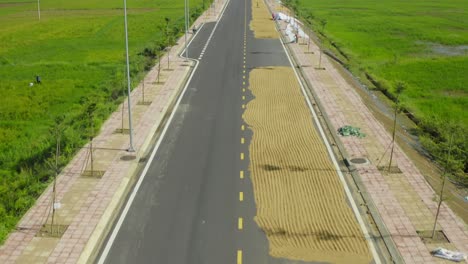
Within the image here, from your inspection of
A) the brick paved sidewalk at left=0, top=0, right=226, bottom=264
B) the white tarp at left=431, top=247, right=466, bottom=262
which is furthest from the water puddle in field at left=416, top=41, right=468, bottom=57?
the white tarp at left=431, top=247, right=466, bottom=262

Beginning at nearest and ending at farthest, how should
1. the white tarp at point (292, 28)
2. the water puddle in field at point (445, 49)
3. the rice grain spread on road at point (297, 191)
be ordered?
the rice grain spread on road at point (297, 191)
the water puddle in field at point (445, 49)
the white tarp at point (292, 28)

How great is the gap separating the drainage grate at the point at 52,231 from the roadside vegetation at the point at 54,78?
113 cm

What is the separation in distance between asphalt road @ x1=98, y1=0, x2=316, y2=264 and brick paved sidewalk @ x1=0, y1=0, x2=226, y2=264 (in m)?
0.86

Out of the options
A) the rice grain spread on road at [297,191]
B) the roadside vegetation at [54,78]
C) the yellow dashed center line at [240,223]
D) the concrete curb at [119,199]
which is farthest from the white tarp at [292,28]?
the yellow dashed center line at [240,223]

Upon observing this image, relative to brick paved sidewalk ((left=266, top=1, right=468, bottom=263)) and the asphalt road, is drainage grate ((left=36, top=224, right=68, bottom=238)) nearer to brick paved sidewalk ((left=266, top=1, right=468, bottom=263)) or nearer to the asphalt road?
the asphalt road

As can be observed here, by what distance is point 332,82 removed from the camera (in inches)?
1515

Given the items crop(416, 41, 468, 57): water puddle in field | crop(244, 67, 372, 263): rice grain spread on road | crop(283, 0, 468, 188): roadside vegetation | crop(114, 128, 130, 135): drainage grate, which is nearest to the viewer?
crop(244, 67, 372, 263): rice grain spread on road

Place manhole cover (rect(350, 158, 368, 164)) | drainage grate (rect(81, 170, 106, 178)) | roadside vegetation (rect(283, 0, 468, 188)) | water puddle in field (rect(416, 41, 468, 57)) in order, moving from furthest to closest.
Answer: water puddle in field (rect(416, 41, 468, 57)) < roadside vegetation (rect(283, 0, 468, 188)) < manhole cover (rect(350, 158, 368, 164)) < drainage grate (rect(81, 170, 106, 178))

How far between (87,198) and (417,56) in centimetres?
4014

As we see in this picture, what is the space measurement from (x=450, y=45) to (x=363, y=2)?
2053 inches

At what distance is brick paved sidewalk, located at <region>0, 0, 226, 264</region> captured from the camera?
16.6 metres

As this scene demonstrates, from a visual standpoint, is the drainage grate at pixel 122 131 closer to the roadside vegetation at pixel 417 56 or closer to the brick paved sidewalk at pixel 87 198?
the brick paved sidewalk at pixel 87 198

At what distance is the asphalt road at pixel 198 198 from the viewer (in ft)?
55.0

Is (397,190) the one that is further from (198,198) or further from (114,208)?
(114,208)
